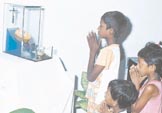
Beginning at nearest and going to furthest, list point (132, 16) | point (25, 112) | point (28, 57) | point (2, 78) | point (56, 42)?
point (25, 112) < point (2, 78) < point (28, 57) < point (56, 42) < point (132, 16)

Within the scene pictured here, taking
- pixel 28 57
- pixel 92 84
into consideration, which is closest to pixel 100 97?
pixel 92 84

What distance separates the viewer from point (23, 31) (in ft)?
7.23

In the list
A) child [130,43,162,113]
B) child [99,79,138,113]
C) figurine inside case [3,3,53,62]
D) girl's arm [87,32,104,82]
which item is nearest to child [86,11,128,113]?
girl's arm [87,32,104,82]

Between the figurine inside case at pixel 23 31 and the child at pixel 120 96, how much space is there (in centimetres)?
70

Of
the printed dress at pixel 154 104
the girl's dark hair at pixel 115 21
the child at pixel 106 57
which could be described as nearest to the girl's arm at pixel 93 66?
the child at pixel 106 57

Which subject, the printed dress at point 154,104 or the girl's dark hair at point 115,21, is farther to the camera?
the girl's dark hair at point 115,21

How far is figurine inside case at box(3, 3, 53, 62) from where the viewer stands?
2.23 metres

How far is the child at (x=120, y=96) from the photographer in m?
1.64

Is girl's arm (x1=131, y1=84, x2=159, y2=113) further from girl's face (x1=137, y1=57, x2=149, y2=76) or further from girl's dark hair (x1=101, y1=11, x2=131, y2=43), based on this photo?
girl's dark hair (x1=101, y1=11, x2=131, y2=43)

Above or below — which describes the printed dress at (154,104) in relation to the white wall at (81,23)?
below

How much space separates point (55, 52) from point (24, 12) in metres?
0.40

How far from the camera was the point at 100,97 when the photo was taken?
2027 mm

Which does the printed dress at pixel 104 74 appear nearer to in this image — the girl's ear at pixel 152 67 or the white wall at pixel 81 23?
the girl's ear at pixel 152 67

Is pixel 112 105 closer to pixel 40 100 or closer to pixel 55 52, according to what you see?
pixel 40 100
